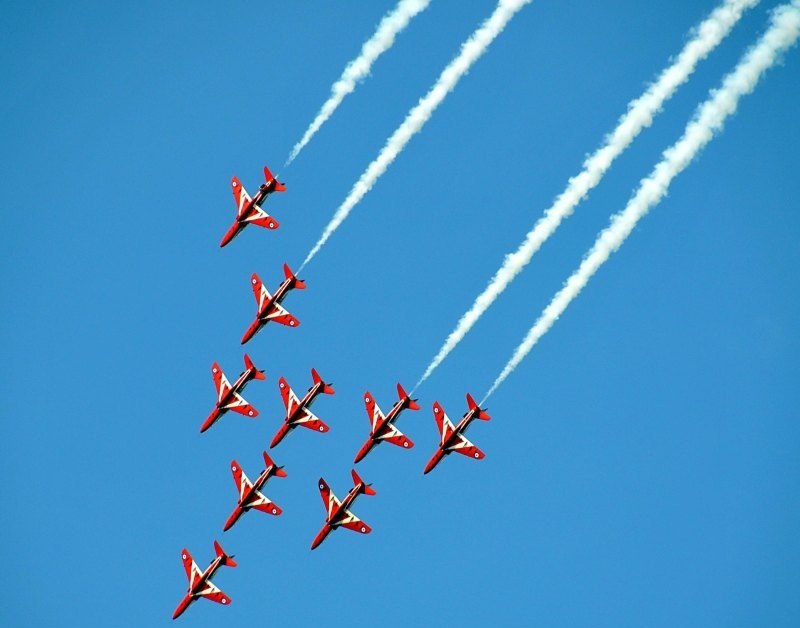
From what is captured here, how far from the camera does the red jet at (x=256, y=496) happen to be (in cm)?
5622

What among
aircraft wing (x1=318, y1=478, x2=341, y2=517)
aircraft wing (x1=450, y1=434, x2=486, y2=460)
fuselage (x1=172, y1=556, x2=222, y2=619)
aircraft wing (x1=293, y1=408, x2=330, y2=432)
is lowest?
fuselage (x1=172, y1=556, x2=222, y2=619)

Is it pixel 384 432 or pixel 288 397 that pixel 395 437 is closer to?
pixel 384 432

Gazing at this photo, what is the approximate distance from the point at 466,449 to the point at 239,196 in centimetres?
1200

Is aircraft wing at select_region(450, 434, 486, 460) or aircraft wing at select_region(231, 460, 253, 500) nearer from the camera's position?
aircraft wing at select_region(450, 434, 486, 460)

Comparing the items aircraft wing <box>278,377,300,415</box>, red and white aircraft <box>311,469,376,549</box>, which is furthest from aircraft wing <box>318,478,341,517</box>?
aircraft wing <box>278,377,300,415</box>

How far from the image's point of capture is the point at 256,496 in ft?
186

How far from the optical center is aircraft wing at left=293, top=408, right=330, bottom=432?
56312 mm

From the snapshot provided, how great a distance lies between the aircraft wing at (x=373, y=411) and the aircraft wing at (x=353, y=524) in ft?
10.8

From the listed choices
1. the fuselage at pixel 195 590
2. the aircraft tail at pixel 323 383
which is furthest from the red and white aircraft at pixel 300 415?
the fuselage at pixel 195 590

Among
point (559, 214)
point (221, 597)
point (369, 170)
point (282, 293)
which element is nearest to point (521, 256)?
point (559, 214)

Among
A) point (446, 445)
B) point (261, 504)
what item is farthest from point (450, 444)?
point (261, 504)

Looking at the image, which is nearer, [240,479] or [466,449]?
[466,449]

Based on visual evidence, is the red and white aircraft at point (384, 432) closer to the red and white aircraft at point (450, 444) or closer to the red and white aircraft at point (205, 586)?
the red and white aircraft at point (450, 444)

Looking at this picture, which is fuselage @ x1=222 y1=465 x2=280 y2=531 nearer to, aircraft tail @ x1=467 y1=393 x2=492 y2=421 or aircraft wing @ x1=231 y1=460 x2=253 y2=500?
aircraft wing @ x1=231 y1=460 x2=253 y2=500
